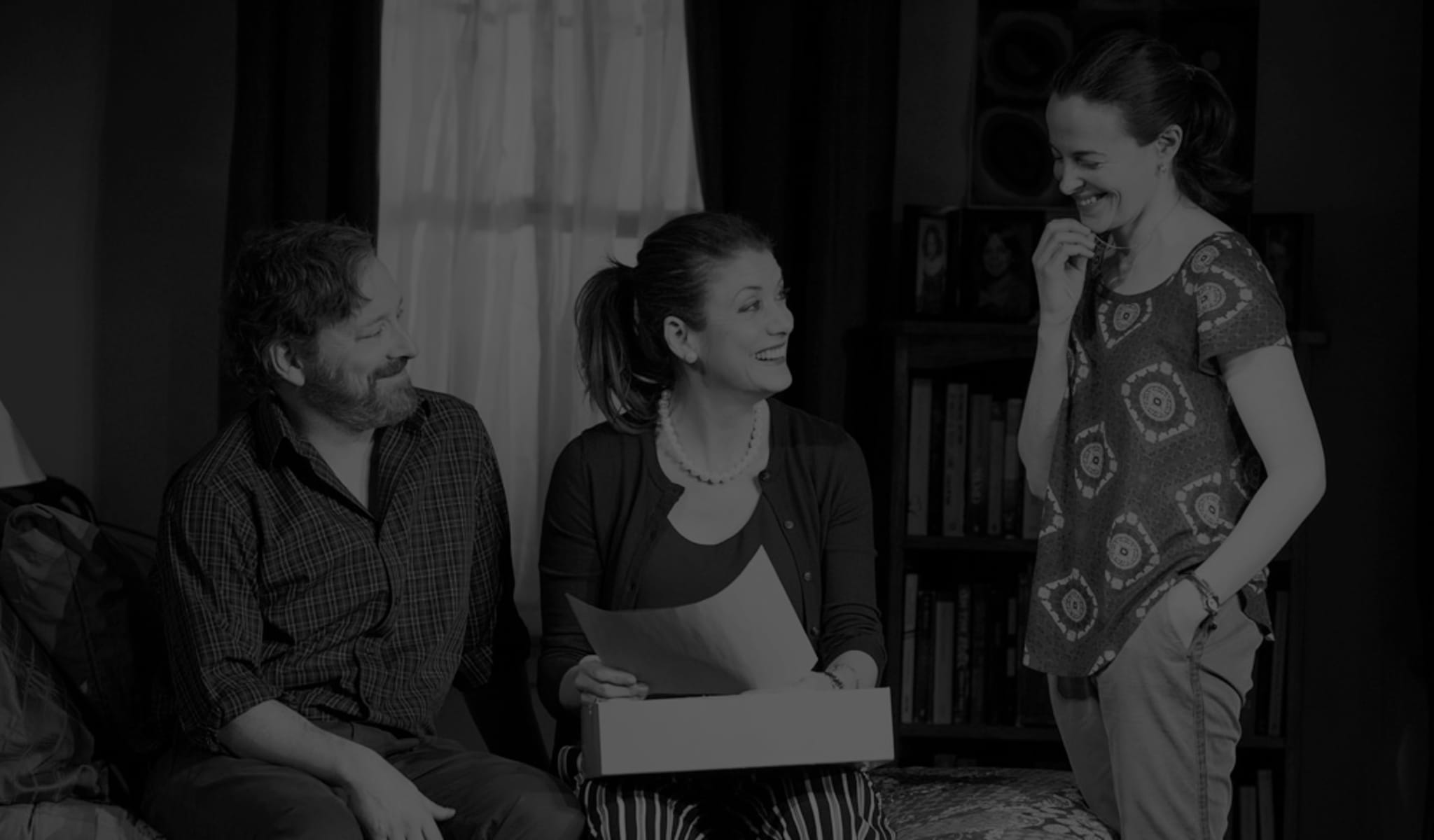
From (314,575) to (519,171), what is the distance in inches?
45.4

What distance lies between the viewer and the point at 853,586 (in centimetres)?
210

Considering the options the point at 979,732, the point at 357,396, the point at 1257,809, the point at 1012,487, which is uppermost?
the point at 357,396

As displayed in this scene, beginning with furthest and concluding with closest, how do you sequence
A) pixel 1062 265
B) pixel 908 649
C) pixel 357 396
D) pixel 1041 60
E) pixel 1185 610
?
1. pixel 1041 60
2. pixel 908 649
3. pixel 357 396
4. pixel 1062 265
5. pixel 1185 610

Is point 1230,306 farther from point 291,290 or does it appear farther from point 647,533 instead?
point 291,290

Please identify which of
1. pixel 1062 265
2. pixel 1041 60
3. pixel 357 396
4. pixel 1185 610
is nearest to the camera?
pixel 1185 610

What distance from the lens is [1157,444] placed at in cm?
175

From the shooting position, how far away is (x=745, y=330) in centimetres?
206

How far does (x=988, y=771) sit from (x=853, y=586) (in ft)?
1.38

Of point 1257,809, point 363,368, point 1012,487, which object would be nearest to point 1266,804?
point 1257,809

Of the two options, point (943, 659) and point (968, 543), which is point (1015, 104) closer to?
point (968, 543)

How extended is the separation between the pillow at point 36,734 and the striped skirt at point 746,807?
0.68 meters

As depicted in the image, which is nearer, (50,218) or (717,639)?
(717,639)

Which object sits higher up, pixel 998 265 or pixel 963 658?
pixel 998 265

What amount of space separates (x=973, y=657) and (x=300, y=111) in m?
1.59
